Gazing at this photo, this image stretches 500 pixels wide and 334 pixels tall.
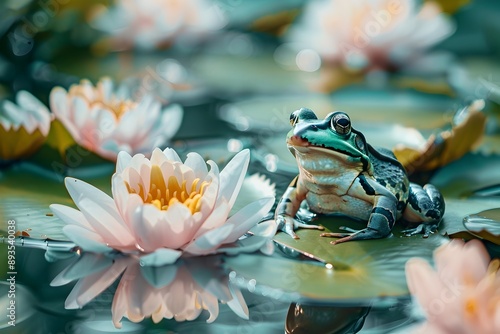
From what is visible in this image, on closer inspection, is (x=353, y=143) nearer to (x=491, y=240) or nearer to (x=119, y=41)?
(x=491, y=240)

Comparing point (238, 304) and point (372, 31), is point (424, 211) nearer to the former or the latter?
point (238, 304)

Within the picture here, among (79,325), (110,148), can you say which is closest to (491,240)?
(79,325)

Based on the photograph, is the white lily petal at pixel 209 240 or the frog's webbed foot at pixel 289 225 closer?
the white lily petal at pixel 209 240

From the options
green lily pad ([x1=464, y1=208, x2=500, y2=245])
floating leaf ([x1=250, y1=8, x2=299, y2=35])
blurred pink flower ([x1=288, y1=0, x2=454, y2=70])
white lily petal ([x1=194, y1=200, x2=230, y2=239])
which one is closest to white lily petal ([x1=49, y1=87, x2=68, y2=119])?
white lily petal ([x1=194, y1=200, x2=230, y2=239])

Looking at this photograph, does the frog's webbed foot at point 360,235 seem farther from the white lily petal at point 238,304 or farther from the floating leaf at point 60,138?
the floating leaf at point 60,138

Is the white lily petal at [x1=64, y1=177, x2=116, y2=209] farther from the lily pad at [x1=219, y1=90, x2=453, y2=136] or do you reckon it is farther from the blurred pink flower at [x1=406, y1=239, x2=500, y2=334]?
the lily pad at [x1=219, y1=90, x2=453, y2=136]

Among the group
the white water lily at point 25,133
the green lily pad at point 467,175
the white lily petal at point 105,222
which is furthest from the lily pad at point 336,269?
the white water lily at point 25,133
